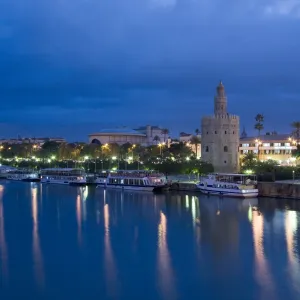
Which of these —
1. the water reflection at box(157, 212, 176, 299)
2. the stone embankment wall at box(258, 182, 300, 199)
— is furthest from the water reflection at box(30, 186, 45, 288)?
the stone embankment wall at box(258, 182, 300, 199)

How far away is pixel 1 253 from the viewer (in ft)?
65.3

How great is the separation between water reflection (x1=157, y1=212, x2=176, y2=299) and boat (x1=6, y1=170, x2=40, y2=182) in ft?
125

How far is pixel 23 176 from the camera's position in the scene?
60625 mm

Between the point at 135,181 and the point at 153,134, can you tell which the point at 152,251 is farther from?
the point at 153,134

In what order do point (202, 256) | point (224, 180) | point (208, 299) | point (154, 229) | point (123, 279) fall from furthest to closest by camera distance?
point (224, 180) < point (154, 229) < point (202, 256) < point (123, 279) < point (208, 299)

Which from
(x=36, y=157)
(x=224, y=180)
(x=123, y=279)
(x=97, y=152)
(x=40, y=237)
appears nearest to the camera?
(x=123, y=279)

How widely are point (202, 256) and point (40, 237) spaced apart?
26.0 ft

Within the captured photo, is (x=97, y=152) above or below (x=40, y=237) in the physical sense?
above

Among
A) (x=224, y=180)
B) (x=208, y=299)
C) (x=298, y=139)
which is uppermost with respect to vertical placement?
(x=298, y=139)

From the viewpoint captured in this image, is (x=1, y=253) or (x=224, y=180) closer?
(x=1, y=253)

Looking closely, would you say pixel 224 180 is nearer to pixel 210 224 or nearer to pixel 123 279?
pixel 210 224

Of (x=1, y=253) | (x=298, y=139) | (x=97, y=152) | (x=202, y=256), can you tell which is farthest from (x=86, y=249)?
(x=97, y=152)

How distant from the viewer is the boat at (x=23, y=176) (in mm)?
58984

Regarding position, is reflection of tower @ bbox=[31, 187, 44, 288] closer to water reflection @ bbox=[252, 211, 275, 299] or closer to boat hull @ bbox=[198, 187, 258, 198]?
water reflection @ bbox=[252, 211, 275, 299]
